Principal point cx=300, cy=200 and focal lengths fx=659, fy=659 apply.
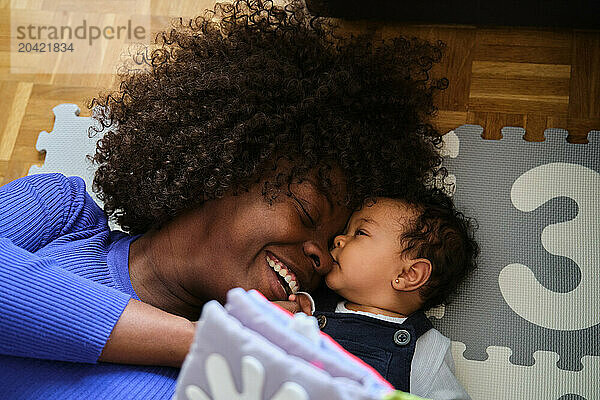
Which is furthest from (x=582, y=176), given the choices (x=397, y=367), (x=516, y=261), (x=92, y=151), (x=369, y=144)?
(x=92, y=151)

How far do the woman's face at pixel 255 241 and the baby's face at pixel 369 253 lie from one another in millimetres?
48

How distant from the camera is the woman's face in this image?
4.09 feet

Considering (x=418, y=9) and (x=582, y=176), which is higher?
(x=418, y=9)

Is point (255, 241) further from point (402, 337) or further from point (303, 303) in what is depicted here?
point (402, 337)

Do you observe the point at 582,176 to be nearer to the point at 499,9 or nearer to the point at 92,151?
the point at 499,9

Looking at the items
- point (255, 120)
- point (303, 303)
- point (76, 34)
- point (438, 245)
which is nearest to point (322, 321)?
point (303, 303)

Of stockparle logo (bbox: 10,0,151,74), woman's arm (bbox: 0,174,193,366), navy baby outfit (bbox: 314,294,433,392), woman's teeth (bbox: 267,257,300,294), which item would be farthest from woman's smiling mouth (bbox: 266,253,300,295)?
stockparle logo (bbox: 10,0,151,74)

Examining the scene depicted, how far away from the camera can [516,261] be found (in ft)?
4.83

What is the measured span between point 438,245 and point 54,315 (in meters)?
0.74

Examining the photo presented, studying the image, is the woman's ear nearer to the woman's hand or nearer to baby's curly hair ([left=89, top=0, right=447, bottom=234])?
baby's curly hair ([left=89, top=0, right=447, bottom=234])

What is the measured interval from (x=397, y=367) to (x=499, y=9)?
36.9 inches

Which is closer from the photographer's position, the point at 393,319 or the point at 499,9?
the point at 393,319

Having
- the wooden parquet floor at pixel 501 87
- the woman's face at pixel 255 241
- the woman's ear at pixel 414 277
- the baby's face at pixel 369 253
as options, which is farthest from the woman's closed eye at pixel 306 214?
the wooden parquet floor at pixel 501 87

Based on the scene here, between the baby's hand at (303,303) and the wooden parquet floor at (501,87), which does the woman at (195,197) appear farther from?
the wooden parquet floor at (501,87)
